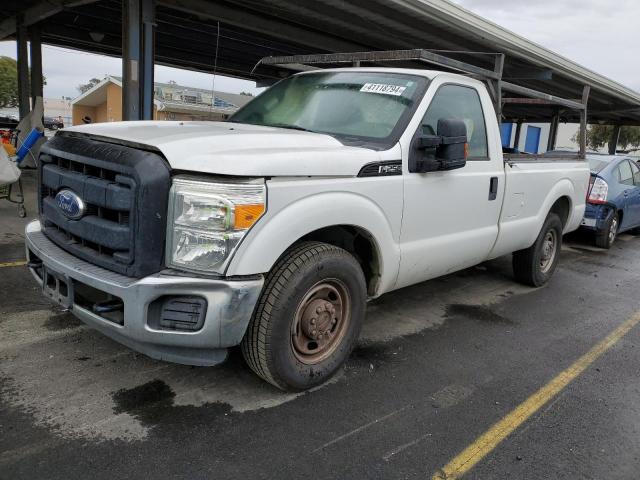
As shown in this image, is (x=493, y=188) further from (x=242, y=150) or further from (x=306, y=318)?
(x=242, y=150)

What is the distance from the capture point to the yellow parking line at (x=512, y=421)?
8.75ft

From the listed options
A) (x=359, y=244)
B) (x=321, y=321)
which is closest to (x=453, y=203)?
(x=359, y=244)

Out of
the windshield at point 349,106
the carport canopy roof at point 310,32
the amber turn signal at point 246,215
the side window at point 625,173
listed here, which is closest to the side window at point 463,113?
the windshield at point 349,106

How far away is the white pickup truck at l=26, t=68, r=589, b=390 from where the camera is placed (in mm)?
2619

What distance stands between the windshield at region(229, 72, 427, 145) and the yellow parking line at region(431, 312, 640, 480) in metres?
1.91

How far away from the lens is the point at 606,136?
1991 inches

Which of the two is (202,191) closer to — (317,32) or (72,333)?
(72,333)

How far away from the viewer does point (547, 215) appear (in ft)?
19.1

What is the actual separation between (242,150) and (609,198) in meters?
7.86

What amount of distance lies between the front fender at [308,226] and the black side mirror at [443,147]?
51 cm

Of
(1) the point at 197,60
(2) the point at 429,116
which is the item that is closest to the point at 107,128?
(2) the point at 429,116

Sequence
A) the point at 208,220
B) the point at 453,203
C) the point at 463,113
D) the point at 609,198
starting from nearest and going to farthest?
1. the point at 208,220
2. the point at 453,203
3. the point at 463,113
4. the point at 609,198

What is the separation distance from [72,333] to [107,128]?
60.7 inches

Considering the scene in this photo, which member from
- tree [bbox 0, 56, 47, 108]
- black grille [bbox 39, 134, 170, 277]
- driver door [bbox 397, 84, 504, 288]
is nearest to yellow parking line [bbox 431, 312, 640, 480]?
driver door [bbox 397, 84, 504, 288]
